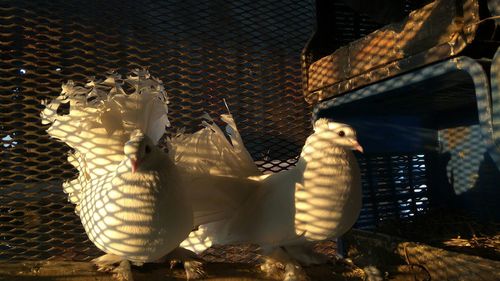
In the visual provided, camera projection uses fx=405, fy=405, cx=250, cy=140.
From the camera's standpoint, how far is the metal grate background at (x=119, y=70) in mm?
1410

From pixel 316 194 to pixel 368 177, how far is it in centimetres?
63

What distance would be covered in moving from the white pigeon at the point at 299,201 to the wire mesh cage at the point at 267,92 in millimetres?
286

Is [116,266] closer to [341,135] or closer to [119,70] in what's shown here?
[341,135]

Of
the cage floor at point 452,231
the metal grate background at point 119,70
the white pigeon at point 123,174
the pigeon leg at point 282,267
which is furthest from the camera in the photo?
the metal grate background at point 119,70

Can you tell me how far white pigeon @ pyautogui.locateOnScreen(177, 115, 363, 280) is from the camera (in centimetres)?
99

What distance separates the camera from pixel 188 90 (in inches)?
65.5

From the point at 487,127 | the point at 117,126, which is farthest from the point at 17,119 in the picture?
the point at 487,127

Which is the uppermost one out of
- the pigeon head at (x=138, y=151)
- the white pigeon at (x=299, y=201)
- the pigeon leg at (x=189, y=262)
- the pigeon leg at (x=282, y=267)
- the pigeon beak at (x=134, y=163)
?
the pigeon head at (x=138, y=151)

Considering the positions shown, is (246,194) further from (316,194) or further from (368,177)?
(368,177)

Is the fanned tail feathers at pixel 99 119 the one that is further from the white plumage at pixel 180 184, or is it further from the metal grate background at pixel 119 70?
the metal grate background at pixel 119 70

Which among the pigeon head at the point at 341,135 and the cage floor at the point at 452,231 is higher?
the pigeon head at the point at 341,135

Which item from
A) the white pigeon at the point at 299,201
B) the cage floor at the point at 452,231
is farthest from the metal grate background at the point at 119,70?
the cage floor at the point at 452,231

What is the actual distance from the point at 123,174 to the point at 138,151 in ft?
0.21

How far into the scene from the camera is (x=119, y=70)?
A: 164 centimetres
